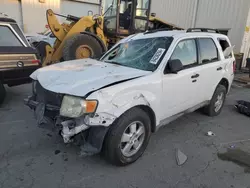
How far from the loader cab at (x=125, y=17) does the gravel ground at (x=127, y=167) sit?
221 inches

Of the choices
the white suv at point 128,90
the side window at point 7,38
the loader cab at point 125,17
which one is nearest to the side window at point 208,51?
the white suv at point 128,90

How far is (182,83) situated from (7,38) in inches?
150

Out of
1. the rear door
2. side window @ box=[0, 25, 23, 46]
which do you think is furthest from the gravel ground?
side window @ box=[0, 25, 23, 46]

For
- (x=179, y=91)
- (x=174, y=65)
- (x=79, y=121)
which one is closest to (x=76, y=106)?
(x=79, y=121)

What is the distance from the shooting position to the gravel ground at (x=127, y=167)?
2.59 meters

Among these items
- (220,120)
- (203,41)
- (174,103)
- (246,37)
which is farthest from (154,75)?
(246,37)

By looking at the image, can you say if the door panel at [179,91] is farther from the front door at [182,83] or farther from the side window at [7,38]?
the side window at [7,38]

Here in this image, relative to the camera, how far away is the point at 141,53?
349cm

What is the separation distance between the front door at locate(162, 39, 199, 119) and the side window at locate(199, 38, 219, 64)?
0.76ft

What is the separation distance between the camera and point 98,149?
2.49m

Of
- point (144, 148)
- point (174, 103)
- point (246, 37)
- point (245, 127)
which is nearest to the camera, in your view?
point (144, 148)

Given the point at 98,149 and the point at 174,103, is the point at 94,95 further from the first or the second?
the point at 174,103

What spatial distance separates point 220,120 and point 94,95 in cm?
333

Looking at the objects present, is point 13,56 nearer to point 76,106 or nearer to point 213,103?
point 76,106
